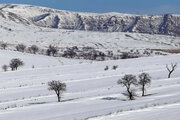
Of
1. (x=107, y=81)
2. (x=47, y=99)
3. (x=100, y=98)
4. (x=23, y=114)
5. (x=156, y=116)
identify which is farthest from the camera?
(x=107, y=81)

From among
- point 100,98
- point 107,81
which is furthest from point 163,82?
point 100,98

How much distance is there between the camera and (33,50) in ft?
645

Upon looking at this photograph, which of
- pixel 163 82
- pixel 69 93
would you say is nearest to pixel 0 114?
pixel 69 93

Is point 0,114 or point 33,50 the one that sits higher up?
point 33,50

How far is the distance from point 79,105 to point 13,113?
6.64 meters

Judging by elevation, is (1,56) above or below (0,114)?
above

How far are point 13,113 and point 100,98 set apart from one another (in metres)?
11.4

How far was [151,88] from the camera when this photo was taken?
44.1 meters

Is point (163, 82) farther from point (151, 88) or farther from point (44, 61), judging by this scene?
point (44, 61)

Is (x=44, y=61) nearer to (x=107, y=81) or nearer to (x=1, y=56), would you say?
(x=1, y=56)

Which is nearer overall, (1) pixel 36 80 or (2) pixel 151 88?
(2) pixel 151 88

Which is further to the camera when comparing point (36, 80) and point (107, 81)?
point (36, 80)

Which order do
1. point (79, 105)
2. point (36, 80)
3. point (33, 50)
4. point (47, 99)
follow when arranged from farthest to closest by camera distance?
point (33, 50) → point (36, 80) → point (47, 99) → point (79, 105)

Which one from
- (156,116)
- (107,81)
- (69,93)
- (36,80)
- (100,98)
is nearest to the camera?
(156,116)
